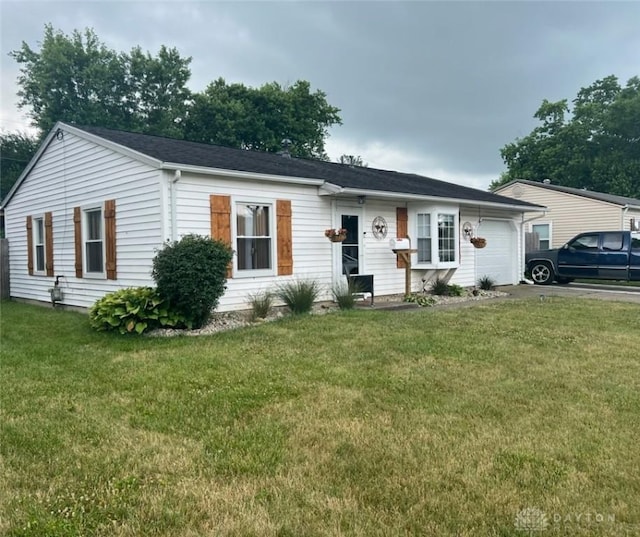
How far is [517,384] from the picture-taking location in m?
4.52

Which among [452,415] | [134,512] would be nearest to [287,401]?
[452,415]

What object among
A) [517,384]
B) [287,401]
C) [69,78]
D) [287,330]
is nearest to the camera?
[287,401]

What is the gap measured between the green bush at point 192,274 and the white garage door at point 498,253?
8872 mm

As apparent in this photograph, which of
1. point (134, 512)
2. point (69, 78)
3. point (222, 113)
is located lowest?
point (134, 512)

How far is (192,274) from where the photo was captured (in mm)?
6969

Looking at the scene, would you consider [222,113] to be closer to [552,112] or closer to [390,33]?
[390,33]

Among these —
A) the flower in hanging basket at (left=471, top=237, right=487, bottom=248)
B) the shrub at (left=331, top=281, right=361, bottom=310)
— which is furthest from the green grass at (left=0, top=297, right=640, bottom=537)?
the flower in hanging basket at (left=471, top=237, right=487, bottom=248)

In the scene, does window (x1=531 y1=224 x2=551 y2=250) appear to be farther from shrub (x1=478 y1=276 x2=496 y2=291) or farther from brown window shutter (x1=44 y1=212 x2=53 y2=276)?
brown window shutter (x1=44 y1=212 x2=53 y2=276)

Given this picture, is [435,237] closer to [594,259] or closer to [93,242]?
[594,259]

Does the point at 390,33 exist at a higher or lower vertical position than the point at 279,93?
lower

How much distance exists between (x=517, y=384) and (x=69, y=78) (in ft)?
99.3

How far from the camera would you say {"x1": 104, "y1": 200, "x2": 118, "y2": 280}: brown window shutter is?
9148mm

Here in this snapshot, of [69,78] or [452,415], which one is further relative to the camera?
[69,78]

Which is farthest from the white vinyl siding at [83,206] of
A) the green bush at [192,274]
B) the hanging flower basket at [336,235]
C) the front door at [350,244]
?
the front door at [350,244]
